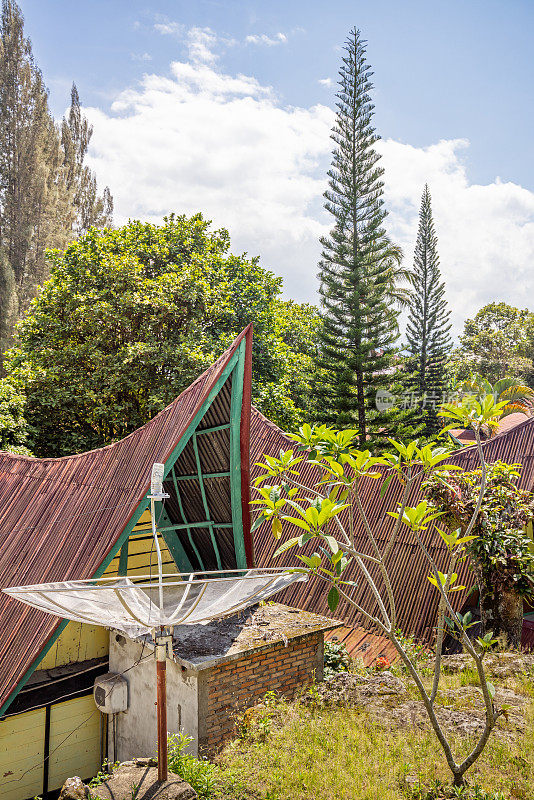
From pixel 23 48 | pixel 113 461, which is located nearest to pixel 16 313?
pixel 23 48

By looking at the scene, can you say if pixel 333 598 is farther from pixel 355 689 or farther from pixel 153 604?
pixel 355 689

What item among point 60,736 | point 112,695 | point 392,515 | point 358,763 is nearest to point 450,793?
point 358,763

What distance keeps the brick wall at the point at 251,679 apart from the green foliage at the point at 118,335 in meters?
6.65

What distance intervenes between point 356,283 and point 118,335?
6.49m

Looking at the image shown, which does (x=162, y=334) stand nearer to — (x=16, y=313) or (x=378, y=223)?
(x=378, y=223)

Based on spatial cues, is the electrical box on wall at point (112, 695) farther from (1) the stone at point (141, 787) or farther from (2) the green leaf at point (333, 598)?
(2) the green leaf at point (333, 598)

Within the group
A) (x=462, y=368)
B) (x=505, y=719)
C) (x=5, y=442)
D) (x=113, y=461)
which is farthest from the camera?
(x=462, y=368)

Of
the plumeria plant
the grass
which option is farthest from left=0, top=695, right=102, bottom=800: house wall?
the plumeria plant

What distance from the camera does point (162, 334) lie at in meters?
12.0

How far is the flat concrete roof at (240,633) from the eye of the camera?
483 cm

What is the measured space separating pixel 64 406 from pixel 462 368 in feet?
71.7

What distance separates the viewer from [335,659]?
6.23 metres

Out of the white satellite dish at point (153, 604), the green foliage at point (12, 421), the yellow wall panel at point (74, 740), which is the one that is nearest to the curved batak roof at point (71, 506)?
the white satellite dish at point (153, 604)

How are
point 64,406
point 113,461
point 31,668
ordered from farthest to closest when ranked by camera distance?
point 64,406
point 113,461
point 31,668
